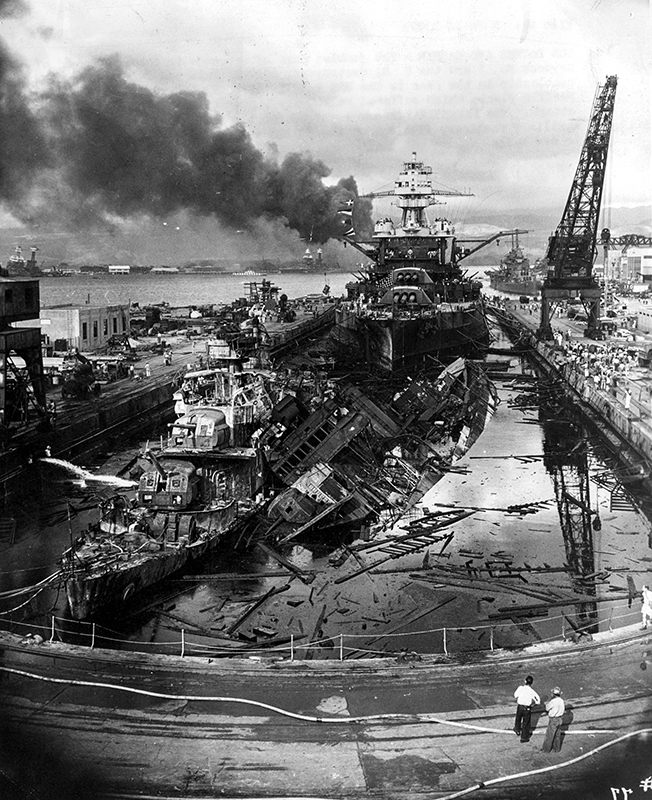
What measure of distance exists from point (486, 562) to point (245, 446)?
Result: 9.32 m

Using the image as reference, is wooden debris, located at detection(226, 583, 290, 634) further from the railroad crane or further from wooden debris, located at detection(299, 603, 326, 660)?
the railroad crane

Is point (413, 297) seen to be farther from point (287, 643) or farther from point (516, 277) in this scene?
point (516, 277)

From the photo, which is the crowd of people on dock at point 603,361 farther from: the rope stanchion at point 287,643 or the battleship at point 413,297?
the rope stanchion at point 287,643

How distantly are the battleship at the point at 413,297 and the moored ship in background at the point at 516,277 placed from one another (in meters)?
71.3

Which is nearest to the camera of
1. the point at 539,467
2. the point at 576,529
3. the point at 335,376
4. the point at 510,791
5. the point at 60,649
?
the point at 510,791

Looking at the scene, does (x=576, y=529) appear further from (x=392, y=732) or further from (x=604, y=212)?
(x=604, y=212)

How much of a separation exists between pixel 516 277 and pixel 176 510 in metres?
160

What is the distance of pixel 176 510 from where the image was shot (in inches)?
858

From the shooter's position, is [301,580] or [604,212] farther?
[604,212]

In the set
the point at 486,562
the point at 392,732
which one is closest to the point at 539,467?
the point at 486,562

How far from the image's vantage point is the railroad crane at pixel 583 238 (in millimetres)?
61469

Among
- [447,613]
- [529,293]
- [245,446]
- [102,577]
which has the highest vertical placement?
[529,293]

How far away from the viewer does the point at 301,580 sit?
2086cm

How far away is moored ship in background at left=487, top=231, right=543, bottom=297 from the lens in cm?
15812
